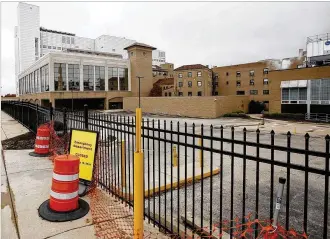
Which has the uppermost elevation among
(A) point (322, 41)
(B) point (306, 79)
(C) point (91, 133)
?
(A) point (322, 41)

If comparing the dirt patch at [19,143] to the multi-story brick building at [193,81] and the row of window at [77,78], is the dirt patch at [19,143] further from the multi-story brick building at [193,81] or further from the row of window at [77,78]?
the multi-story brick building at [193,81]

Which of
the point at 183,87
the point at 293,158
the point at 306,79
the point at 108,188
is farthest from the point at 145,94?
the point at 108,188

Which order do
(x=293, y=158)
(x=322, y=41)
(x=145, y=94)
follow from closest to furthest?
(x=293, y=158) → (x=322, y=41) → (x=145, y=94)

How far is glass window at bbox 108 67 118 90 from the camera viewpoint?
2358 inches

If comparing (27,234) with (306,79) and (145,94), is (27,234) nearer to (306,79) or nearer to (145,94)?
(306,79)

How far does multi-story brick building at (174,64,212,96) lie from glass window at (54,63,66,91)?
29.4 meters

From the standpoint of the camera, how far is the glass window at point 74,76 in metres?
54.2

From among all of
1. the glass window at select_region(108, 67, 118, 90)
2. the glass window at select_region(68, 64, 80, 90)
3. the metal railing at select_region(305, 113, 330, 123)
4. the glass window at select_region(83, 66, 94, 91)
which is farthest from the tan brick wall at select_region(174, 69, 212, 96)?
the metal railing at select_region(305, 113, 330, 123)

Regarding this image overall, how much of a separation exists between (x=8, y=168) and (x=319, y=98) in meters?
40.2

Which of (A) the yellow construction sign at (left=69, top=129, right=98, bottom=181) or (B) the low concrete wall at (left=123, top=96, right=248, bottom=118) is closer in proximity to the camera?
(A) the yellow construction sign at (left=69, top=129, right=98, bottom=181)

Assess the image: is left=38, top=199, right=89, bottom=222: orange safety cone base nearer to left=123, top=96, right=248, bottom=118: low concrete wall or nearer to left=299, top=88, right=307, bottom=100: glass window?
left=123, top=96, right=248, bottom=118: low concrete wall

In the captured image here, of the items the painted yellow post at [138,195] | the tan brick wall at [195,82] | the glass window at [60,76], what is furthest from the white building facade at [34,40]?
the painted yellow post at [138,195]

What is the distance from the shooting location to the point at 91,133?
222 inches

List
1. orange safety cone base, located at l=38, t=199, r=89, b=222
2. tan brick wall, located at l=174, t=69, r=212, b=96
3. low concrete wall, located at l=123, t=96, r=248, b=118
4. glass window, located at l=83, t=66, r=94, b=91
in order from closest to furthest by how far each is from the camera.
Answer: orange safety cone base, located at l=38, t=199, r=89, b=222, low concrete wall, located at l=123, t=96, r=248, b=118, glass window, located at l=83, t=66, r=94, b=91, tan brick wall, located at l=174, t=69, r=212, b=96
